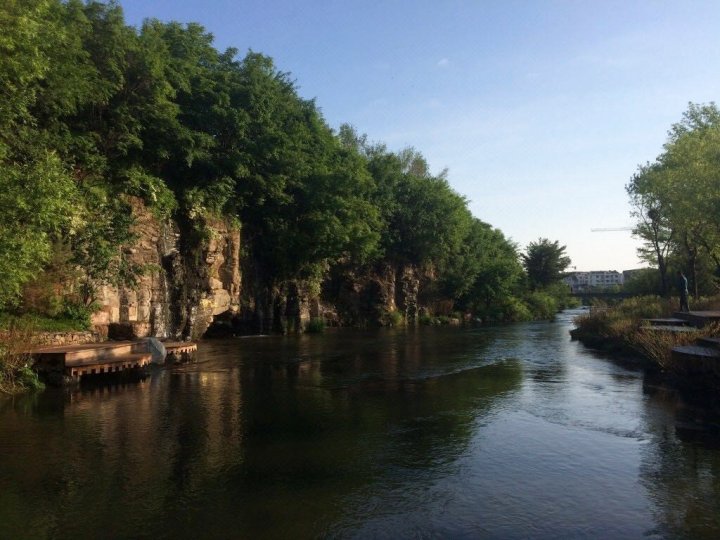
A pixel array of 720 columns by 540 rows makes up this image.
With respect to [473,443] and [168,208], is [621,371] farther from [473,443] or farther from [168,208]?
[168,208]

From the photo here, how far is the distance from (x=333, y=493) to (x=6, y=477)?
18.8ft

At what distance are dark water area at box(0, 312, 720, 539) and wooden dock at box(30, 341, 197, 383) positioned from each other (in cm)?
112

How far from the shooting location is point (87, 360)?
63.6 feet

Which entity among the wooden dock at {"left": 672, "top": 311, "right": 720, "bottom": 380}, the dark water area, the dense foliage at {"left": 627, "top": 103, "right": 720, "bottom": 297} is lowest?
the dark water area

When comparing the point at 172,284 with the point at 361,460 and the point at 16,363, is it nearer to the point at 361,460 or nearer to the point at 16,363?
the point at 16,363

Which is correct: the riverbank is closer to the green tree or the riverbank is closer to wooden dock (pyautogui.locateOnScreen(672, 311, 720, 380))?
wooden dock (pyautogui.locateOnScreen(672, 311, 720, 380))

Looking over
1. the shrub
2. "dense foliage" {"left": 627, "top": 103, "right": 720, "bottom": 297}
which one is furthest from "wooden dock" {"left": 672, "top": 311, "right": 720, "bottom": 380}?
the shrub

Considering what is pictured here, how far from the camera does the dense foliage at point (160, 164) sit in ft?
60.4

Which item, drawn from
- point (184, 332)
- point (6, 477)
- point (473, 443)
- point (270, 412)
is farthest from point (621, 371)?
point (184, 332)

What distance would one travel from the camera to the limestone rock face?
27.9 metres

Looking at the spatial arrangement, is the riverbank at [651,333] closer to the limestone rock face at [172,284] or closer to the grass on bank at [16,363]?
the grass on bank at [16,363]

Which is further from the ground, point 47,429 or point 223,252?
point 223,252

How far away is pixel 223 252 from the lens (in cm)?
3938

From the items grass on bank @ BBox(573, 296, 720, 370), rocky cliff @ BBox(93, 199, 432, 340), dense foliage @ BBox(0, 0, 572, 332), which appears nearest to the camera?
dense foliage @ BBox(0, 0, 572, 332)
